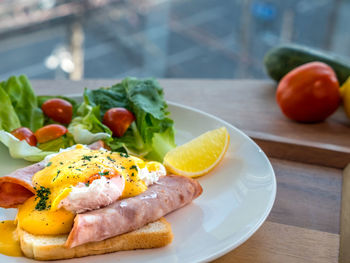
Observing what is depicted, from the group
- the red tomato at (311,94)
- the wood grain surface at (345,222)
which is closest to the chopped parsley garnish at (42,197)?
the wood grain surface at (345,222)

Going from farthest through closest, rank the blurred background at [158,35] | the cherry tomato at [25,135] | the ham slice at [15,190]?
1. the blurred background at [158,35]
2. the cherry tomato at [25,135]
3. the ham slice at [15,190]

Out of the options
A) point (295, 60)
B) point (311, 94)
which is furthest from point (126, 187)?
point (295, 60)

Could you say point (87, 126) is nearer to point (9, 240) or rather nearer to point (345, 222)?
point (9, 240)

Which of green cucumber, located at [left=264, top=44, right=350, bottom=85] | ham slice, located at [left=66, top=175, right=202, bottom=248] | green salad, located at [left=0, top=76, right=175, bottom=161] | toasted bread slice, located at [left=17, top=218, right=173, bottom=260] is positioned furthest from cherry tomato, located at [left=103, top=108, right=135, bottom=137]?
green cucumber, located at [left=264, top=44, right=350, bottom=85]

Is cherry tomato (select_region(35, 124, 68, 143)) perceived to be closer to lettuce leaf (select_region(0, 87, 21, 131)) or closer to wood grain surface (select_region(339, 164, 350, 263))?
lettuce leaf (select_region(0, 87, 21, 131))

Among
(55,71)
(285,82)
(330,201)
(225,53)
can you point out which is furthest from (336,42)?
(330,201)

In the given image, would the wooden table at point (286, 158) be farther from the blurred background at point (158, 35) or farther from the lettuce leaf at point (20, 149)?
the blurred background at point (158, 35)

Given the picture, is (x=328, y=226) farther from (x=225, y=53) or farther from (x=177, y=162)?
(x=225, y=53)
